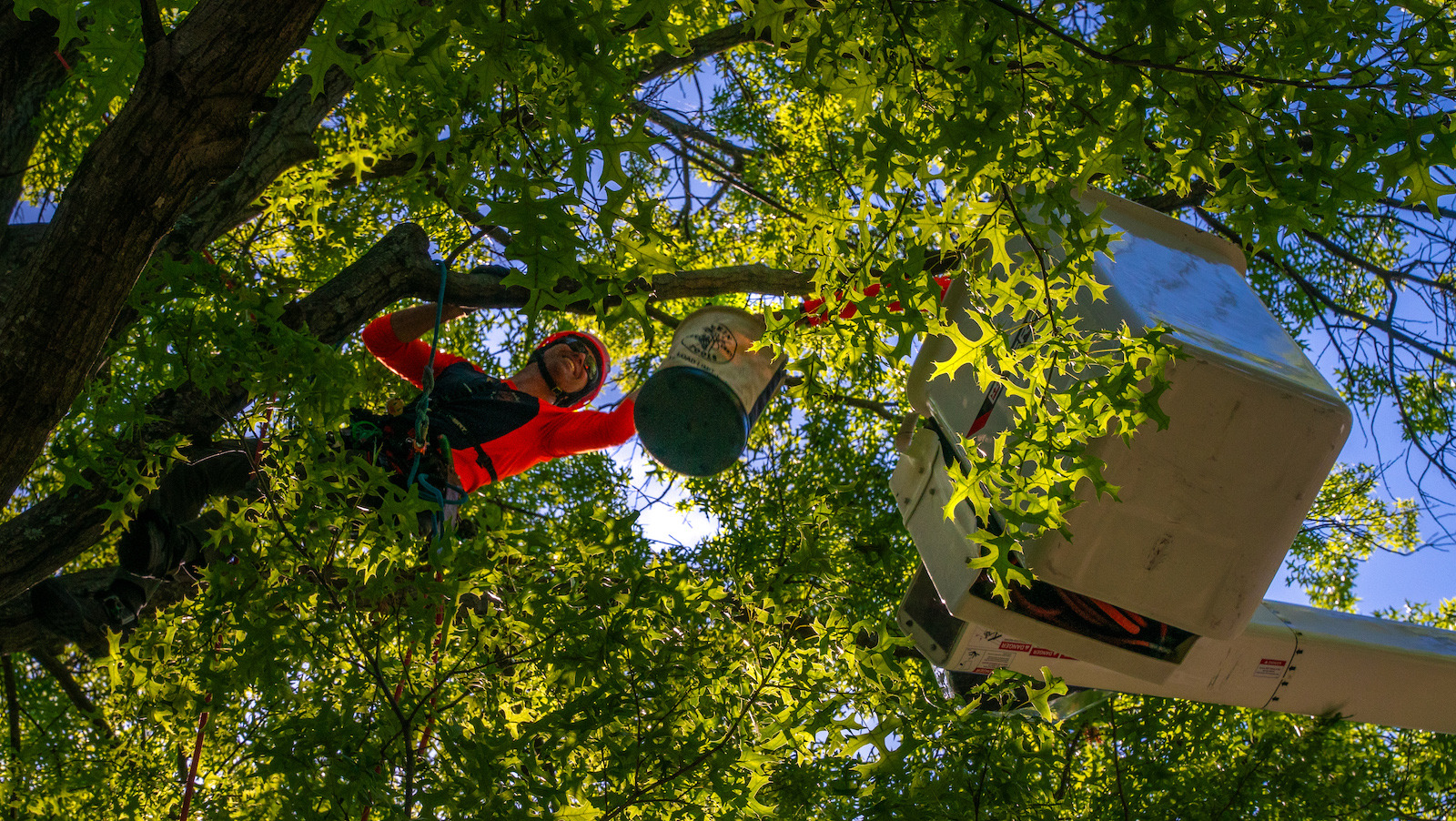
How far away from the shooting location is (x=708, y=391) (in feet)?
10.1

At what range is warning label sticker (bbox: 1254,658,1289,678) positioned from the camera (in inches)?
133

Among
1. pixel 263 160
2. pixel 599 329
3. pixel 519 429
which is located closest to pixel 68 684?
pixel 519 429

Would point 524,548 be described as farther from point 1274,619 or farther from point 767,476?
point 767,476

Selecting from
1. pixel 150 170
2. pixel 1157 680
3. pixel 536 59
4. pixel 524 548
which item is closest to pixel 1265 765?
pixel 1157 680

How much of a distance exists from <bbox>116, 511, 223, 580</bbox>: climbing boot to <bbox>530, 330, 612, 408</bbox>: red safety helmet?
1.63m

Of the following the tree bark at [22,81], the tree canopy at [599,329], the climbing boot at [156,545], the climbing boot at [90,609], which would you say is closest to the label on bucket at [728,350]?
the tree canopy at [599,329]

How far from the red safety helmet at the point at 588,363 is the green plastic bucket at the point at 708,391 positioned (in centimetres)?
134

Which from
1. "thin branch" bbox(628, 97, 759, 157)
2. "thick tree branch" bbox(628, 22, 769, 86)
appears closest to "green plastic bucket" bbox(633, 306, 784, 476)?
"thick tree branch" bbox(628, 22, 769, 86)

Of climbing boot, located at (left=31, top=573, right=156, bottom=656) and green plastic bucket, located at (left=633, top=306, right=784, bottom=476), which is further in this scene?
climbing boot, located at (left=31, top=573, right=156, bottom=656)

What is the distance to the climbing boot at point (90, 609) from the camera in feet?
11.7

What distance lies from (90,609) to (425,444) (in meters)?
1.91

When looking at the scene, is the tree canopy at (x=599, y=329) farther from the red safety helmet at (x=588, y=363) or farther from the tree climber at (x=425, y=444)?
the red safety helmet at (x=588, y=363)

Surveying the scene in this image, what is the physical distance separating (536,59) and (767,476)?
435cm

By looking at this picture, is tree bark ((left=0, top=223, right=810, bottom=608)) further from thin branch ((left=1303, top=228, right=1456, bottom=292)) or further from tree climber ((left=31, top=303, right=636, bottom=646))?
thin branch ((left=1303, top=228, right=1456, bottom=292))
